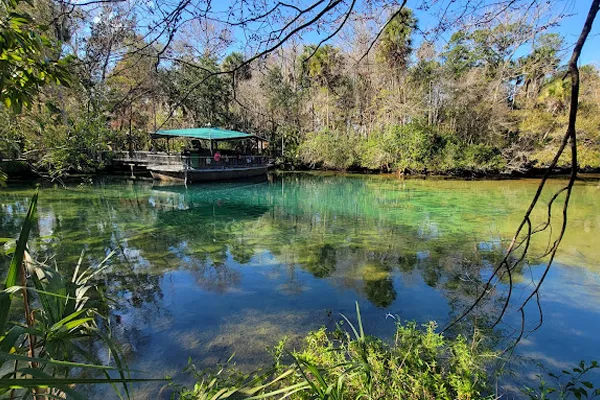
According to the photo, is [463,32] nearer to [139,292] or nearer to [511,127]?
[139,292]

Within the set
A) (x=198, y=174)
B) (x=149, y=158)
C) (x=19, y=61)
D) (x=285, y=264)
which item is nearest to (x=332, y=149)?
(x=198, y=174)

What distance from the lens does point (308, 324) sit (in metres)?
3.99

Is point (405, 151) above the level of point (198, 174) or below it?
above

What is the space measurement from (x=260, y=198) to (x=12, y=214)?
7911 millimetres

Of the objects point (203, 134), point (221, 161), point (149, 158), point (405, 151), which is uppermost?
point (203, 134)

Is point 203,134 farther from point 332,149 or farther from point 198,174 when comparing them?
point 332,149

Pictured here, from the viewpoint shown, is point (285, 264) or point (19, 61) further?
point (285, 264)

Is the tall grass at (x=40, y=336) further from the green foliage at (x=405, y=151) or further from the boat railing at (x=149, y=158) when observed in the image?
the green foliage at (x=405, y=151)

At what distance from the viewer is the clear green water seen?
3787 mm

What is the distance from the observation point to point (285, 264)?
20.2 ft

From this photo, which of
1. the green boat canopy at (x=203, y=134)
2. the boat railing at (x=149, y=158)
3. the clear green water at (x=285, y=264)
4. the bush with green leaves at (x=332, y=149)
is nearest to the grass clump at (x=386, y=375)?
the clear green water at (x=285, y=264)

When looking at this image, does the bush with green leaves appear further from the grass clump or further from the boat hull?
the grass clump

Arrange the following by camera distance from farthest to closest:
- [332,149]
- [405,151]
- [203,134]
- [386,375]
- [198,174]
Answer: [332,149], [405,151], [198,174], [203,134], [386,375]

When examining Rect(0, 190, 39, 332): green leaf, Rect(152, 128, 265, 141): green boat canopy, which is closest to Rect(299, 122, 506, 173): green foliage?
Rect(152, 128, 265, 141): green boat canopy
